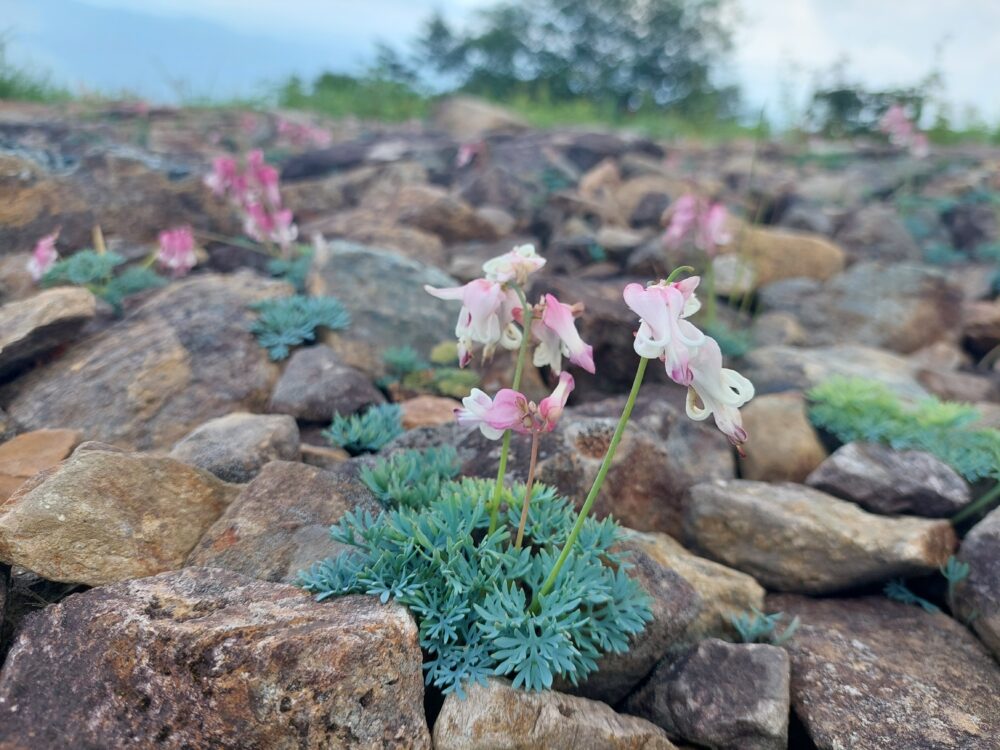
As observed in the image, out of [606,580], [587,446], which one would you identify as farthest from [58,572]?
[587,446]

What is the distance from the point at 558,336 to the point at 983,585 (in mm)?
2500

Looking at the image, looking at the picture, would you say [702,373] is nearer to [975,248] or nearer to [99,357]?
[99,357]

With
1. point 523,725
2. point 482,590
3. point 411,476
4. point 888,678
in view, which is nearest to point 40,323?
point 411,476

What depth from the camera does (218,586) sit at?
2697mm

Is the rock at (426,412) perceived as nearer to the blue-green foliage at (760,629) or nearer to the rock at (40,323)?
the blue-green foliage at (760,629)

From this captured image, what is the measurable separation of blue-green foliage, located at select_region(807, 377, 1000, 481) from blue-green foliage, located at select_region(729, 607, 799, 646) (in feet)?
5.66

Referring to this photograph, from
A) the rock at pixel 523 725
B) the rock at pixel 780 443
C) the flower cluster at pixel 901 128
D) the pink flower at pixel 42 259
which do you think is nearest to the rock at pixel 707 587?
the rock at pixel 523 725

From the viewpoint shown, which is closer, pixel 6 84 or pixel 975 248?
pixel 975 248

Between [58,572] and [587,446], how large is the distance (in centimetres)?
241

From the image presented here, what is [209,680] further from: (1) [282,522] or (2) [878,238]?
(2) [878,238]

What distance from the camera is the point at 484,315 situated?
2.61 metres

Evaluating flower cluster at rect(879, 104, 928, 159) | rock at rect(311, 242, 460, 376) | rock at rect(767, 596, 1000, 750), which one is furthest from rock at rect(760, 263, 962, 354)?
flower cluster at rect(879, 104, 928, 159)

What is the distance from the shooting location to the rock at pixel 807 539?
3.62 metres

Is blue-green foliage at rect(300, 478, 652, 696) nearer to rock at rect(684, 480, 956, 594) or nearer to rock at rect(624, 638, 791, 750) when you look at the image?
rock at rect(624, 638, 791, 750)
